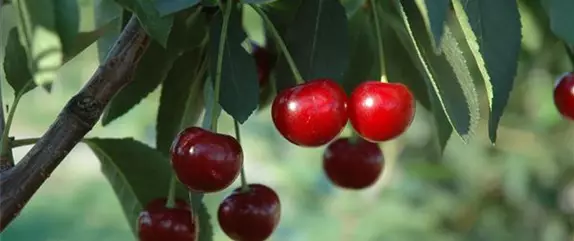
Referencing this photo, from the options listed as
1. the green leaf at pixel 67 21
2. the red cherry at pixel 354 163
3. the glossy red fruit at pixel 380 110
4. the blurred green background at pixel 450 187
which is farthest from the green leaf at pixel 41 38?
the blurred green background at pixel 450 187

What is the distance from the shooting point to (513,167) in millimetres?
1994

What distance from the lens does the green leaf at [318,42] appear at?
791 millimetres

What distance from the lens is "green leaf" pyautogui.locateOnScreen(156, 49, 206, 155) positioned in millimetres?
854

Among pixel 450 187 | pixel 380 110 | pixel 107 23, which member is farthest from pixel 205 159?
pixel 450 187

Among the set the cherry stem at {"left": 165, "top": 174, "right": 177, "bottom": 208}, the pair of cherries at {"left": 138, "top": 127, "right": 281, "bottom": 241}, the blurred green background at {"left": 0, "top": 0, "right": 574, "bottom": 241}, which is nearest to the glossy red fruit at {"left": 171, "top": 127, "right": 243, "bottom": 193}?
the pair of cherries at {"left": 138, "top": 127, "right": 281, "bottom": 241}

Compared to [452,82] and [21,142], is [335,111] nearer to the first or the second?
[452,82]

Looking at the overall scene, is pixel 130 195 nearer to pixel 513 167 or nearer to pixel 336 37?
pixel 336 37

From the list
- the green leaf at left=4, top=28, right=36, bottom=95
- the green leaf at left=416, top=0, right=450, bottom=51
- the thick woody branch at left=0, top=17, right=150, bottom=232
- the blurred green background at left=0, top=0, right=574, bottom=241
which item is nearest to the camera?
the green leaf at left=416, top=0, right=450, bottom=51

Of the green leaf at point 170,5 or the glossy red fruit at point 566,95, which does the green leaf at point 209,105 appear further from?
the glossy red fruit at point 566,95

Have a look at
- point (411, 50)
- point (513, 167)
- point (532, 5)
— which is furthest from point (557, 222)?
point (411, 50)

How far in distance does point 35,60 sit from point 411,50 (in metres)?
0.40

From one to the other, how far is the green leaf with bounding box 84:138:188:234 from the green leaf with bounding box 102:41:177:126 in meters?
0.04

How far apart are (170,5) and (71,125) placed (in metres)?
0.14

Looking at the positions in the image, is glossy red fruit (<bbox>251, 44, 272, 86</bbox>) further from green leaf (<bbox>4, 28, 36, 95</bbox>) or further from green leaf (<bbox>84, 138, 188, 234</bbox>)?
green leaf (<bbox>4, 28, 36, 95</bbox>)
